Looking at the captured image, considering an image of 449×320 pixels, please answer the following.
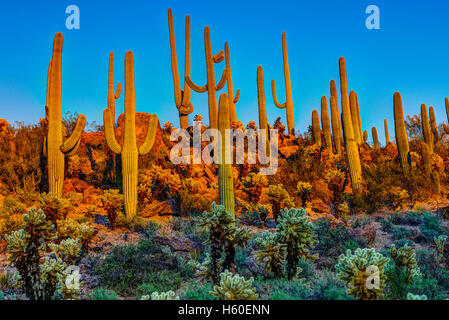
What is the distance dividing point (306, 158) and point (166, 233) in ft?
24.6

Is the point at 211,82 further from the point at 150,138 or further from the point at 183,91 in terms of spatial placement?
the point at 183,91

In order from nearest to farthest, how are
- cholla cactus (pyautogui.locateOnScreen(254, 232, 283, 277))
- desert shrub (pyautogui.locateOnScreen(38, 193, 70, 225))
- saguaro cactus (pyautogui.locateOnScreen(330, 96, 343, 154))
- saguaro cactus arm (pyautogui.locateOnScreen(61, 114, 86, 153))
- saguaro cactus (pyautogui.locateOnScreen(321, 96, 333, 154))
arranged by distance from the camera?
cholla cactus (pyautogui.locateOnScreen(254, 232, 283, 277)), desert shrub (pyautogui.locateOnScreen(38, 193, 70, 225)), saguaro cactus arm (pyautogui.locateOnScreen(61, 114, 86, 153)), saguaro cactus (pyautogui.locateOnScreen(330, 96, 343, 154)), saguaro cactus (pyautogui.locateOnScreen(321, 96, 333, 154))

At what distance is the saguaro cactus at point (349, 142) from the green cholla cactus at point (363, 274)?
7.42m

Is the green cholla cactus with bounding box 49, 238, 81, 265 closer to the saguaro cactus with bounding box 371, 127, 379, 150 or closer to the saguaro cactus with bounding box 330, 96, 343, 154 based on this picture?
the saguaro cactus with bounding box 330, 96, 343, 154

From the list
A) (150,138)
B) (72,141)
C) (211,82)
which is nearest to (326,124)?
(211,82)

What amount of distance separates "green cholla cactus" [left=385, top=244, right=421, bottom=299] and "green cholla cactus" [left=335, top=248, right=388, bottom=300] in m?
0.81

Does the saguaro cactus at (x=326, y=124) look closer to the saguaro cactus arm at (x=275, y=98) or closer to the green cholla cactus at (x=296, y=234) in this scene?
the saguaro cactus arm at (x=275, y=98)

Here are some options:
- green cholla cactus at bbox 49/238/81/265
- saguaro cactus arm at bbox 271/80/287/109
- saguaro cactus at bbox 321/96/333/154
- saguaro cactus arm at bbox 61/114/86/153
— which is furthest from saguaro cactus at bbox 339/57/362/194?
saguaro cactus arm at bbox 61/114/86/153

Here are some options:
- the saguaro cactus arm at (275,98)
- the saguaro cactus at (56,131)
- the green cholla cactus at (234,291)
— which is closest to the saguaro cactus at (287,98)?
the saguaro cactus arm at (275,98)

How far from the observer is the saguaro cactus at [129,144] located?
932 cm

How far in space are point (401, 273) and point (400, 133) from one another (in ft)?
32.1

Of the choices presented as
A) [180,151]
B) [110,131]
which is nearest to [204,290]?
[110,131]

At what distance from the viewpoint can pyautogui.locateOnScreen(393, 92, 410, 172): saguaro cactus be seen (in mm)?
12977
